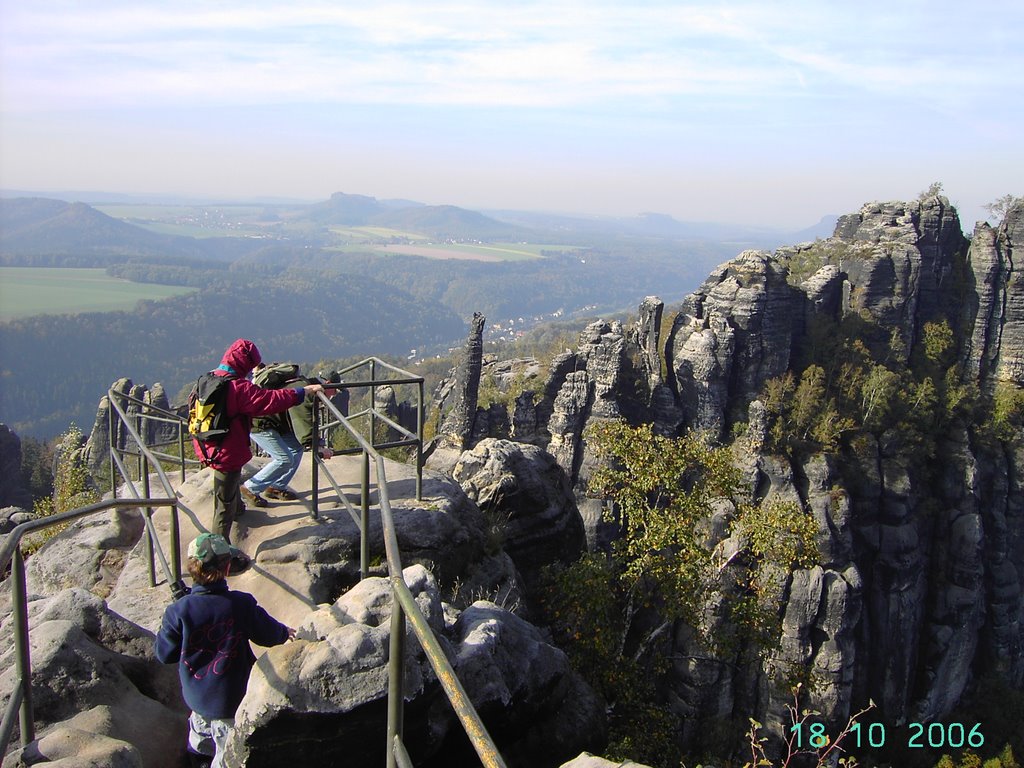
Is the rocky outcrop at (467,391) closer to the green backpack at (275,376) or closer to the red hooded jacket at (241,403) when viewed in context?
the green backpack at (275,376)

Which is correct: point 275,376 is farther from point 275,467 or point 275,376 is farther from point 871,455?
point 871,455

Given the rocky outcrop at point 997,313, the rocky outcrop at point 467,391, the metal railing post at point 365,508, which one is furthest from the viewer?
the rocky outcrop at point 997,313

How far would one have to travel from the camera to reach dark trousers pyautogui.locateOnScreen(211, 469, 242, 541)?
7.53 meters

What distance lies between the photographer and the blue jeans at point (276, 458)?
8.71m

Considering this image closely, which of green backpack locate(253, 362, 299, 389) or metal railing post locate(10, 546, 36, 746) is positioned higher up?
green backpack locate(253, 362, 299, 389)

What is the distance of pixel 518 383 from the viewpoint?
45.0 m

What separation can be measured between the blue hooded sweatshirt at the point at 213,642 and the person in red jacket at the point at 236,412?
2.62 metres

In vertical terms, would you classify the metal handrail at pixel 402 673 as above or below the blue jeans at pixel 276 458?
above

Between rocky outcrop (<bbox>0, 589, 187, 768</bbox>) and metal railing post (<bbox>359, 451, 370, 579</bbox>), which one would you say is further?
metal railing post (<bbox>359, 451, 370, 579</bbox>)

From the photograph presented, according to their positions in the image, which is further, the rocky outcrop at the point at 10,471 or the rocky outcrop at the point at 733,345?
the rocky outcrop at the point at 10,471
